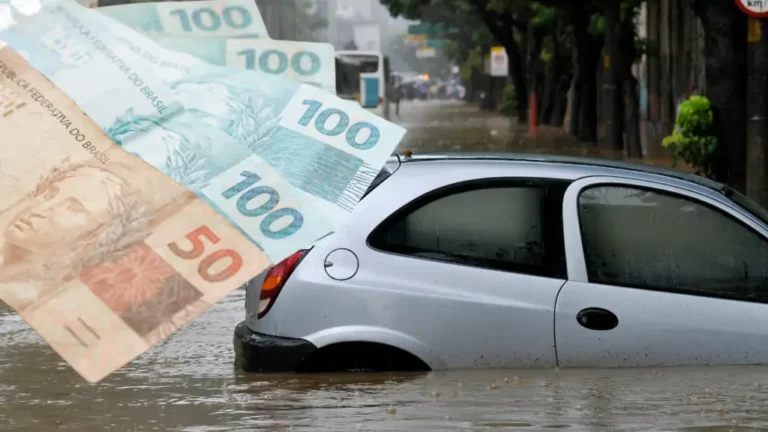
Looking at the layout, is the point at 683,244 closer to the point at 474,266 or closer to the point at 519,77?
the point at 474,266

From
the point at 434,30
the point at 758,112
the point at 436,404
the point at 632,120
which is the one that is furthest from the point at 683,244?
the point at 434,30

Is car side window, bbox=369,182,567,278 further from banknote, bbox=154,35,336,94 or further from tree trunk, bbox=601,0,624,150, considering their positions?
tree trunk, bbox=601,0,624,150

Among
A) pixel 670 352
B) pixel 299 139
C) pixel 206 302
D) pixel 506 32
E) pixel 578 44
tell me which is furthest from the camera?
pixel 506 32

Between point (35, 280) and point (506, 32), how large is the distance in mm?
50293

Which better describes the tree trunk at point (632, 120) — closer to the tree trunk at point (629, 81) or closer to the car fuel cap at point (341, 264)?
the tree trunk at point (629, 81)

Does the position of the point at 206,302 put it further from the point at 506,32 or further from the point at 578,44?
the point at 506,32

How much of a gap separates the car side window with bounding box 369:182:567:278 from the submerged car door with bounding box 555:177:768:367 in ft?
0.29

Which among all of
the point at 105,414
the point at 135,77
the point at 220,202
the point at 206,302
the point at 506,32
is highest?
the point at 506,32

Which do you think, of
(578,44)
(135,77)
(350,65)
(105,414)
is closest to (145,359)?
(105,414)

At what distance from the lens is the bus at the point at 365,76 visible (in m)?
62.7

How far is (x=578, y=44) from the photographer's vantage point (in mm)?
36969

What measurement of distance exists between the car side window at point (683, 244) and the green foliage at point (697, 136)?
12004 millimetres

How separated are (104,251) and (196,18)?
3.32 ft

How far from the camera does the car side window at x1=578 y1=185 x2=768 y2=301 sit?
656 cm
